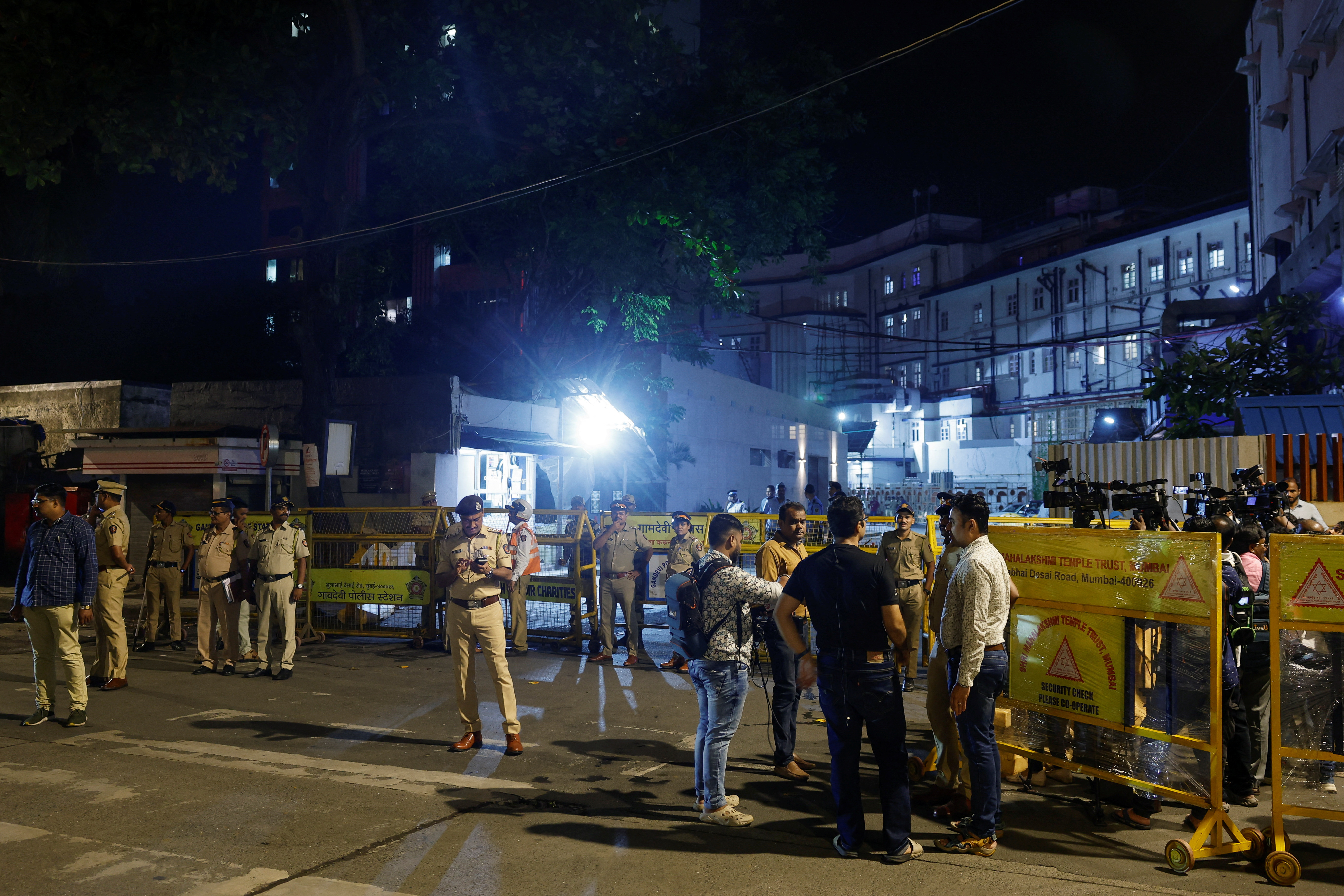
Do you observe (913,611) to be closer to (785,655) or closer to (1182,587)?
(785,655)

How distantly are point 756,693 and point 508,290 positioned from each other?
2041 cm

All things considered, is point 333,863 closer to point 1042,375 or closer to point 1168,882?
point 1168,882

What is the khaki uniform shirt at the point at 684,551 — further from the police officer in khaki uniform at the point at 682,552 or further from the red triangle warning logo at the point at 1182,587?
the red triangle warning logo at the point at 1182,587

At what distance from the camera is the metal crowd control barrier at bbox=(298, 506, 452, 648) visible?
12.5 metres

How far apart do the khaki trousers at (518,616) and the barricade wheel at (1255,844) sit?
868 cm

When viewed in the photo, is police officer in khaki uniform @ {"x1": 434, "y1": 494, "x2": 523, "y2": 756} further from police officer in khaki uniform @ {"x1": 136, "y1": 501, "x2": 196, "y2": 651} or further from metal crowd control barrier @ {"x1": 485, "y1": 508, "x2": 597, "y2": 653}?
police officer in khaki uniform @ {"x1": 136, "y1": 501, "x2": 196, "y2": 651}

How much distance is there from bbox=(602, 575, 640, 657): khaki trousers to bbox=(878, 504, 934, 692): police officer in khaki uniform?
352cm

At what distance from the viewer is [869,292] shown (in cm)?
6519

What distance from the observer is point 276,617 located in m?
10.3

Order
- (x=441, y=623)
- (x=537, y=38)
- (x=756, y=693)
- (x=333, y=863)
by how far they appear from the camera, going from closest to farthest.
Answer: (x=333, y=863) → (x=756, y=693) → (x=441, y=623) → (x=537, y=38)

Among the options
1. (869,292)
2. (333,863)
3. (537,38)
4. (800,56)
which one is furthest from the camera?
(869,292)

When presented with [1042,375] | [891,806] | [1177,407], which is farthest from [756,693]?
[1042,375]

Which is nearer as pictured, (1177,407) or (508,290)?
(1177,407)

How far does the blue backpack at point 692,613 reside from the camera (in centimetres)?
539
